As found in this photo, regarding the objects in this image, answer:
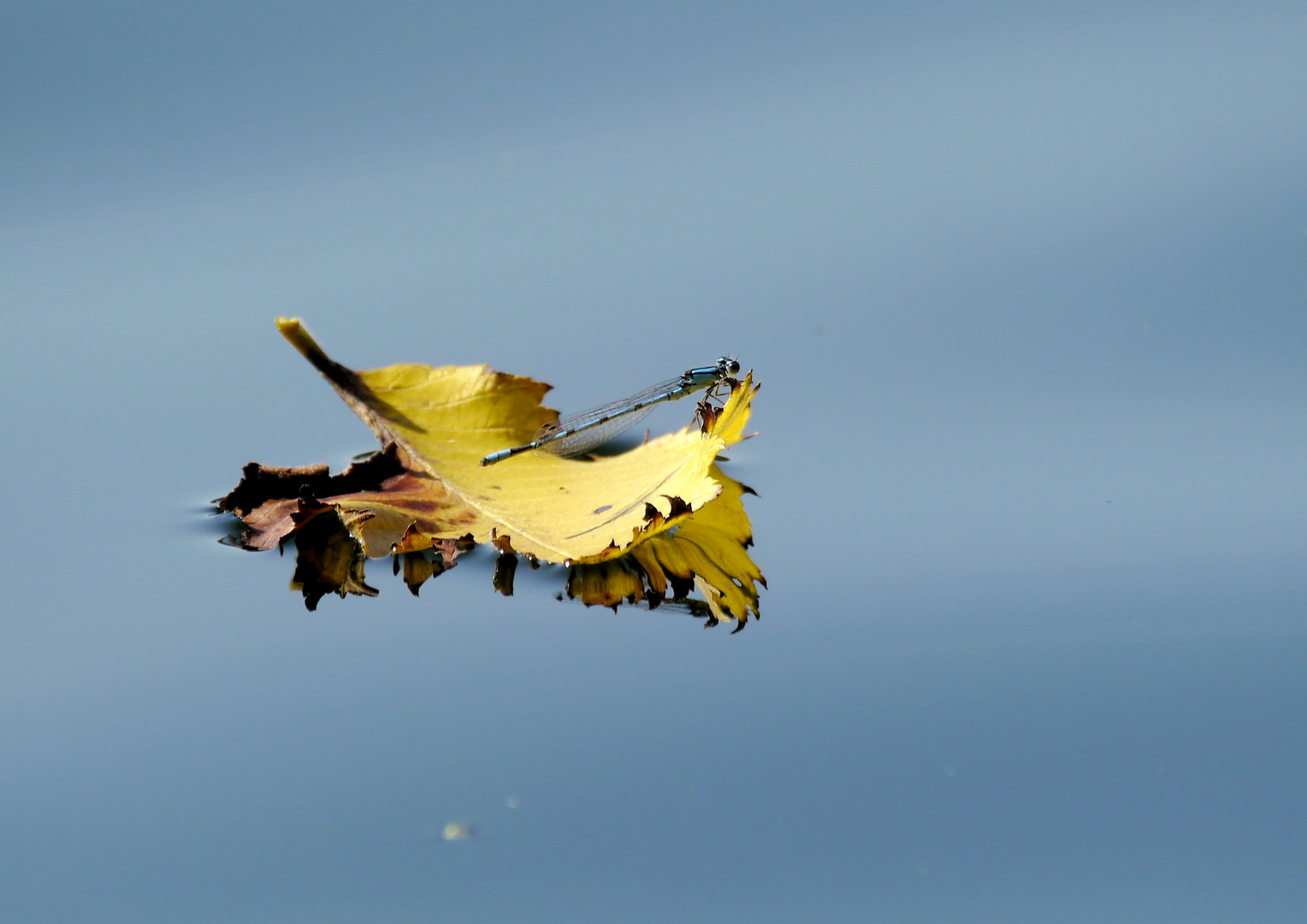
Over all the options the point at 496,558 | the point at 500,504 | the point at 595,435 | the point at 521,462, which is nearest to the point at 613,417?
the point at 595,435

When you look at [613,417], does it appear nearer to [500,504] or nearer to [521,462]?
[521,462]

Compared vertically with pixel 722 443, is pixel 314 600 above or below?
below

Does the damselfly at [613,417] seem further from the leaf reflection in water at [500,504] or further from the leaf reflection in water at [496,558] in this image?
the leaf reflection in water at [496,558]

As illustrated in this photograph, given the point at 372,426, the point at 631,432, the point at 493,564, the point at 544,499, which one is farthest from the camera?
the point at 631,432

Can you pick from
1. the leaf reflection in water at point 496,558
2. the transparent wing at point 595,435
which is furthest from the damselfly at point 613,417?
the leaf reflection in water at point 496,558

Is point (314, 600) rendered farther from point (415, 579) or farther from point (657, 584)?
point (657, 584)

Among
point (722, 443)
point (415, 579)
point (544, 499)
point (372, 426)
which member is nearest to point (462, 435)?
point (372, 426)
